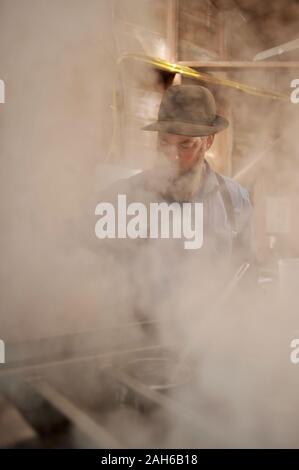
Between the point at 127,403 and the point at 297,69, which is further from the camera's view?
the point at 297,69

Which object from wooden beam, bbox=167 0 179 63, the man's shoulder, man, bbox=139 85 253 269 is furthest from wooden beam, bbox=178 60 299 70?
the man's shoulder

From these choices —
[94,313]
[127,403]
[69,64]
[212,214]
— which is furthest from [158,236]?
[127,403]

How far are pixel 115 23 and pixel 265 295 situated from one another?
60.8 inches

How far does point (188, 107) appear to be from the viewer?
1545 mm

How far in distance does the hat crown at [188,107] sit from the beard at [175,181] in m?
0.19

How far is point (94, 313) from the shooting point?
1170 mm

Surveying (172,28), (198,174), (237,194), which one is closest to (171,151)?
(198,174)

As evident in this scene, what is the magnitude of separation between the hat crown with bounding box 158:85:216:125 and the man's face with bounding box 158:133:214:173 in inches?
3.2

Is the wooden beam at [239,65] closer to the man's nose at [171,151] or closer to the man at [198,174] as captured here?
the man at [198,174]

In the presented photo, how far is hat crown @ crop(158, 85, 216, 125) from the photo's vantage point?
1.54m

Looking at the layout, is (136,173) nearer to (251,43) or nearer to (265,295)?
(265,295)

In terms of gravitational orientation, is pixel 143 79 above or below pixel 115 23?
below

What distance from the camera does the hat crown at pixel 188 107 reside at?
1.54 metres

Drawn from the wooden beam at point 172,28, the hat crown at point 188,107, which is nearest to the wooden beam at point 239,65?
the wooden beam at point 172,28
